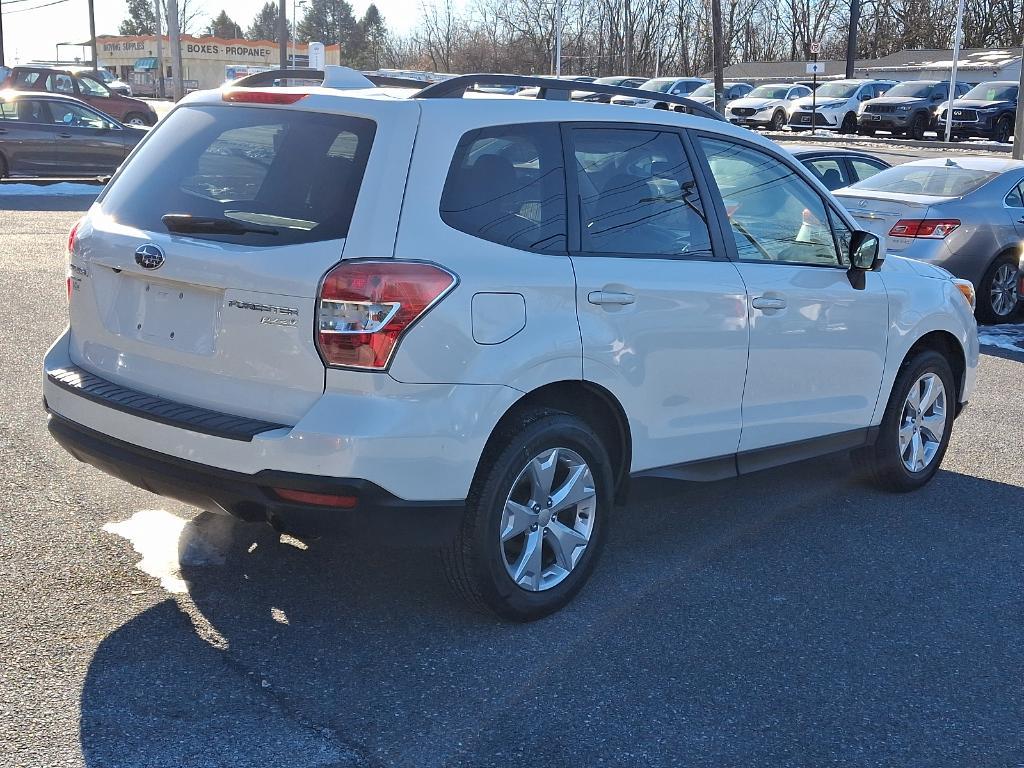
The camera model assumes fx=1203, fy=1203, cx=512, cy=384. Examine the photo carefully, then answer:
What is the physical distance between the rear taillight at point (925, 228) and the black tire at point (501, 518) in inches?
278

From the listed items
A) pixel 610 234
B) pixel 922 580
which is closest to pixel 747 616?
pixel 922 580

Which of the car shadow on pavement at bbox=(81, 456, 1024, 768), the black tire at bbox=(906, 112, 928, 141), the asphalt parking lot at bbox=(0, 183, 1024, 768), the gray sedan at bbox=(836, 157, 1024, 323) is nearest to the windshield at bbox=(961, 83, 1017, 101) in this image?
the black tire at bbox=(906, 112, 928, 141)

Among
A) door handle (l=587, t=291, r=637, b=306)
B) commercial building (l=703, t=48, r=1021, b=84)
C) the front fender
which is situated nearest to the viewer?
door handle (l=587, t=291, r=637, b=306)

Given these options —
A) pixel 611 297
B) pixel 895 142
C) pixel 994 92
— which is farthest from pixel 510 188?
pixel 994 92

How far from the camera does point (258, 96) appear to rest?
417 centimetres

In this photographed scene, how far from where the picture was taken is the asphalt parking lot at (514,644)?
3.37m

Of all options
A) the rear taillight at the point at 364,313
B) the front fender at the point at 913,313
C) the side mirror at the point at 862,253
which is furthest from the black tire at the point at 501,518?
the front fender at the point at 913,313

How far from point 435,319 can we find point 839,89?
4224cm

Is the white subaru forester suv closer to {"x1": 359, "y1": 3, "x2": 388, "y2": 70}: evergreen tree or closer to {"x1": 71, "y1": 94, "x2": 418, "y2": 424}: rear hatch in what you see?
{"x1": 71, "y1": 94, "x2": 418, "y2": 424}: rear hatch

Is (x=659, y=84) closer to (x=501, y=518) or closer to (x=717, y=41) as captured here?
(x=717, y=41)

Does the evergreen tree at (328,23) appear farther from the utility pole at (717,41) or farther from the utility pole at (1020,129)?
the utility pole at (1020,129)

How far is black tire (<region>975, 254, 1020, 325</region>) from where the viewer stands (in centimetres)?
1076

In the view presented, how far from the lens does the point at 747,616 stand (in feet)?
14.2

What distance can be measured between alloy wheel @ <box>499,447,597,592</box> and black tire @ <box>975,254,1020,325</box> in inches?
300
